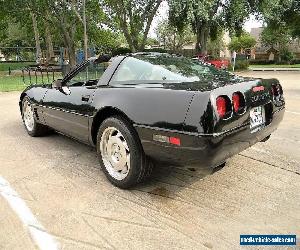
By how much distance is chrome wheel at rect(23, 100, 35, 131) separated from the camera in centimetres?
542

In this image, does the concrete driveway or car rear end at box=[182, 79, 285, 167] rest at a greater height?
car rear end at box=[182, 79, 285, 167]

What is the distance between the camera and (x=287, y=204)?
10.1 ft

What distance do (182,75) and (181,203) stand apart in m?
1.27

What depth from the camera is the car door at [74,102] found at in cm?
386

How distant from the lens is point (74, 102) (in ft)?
13.2

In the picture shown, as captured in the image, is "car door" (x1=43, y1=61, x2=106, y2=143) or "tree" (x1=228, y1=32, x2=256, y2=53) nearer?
"car door" (x1=43, y1=61, x2=106, y2=143)

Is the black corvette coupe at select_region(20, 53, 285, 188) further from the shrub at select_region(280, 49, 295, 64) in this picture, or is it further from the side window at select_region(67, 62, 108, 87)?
the shrub at select_region(280, 49, 295, 64)

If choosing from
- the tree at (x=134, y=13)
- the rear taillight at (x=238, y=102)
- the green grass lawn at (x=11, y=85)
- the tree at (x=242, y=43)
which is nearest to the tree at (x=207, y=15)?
the tree at (x=134, y=13)

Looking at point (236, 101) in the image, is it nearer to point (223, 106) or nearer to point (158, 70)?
point (223, 106)

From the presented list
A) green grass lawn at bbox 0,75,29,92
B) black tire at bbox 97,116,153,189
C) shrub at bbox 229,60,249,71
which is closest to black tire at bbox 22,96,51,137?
black tire at bbox 97,116,153,189

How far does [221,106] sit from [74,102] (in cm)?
193

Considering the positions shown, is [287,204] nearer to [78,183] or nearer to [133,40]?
[78,183]

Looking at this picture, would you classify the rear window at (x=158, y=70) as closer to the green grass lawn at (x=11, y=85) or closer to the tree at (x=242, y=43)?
the green grass lawn at (x=11, y=85)

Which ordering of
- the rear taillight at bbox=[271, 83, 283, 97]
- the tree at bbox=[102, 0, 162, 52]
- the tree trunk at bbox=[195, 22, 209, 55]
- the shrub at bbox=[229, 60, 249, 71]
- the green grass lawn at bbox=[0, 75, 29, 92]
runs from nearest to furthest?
the rear taillight at bbox=[271, 83, 283, 97] < the green grass lawn at bbox=[0, 75, 29, 92] < the tree at bbox=[102, 0, 162, 52] < the tree trunk at bbox=[195, 22, 209, 55] < the shrub at bbox=[229, 60, 249, 71]
